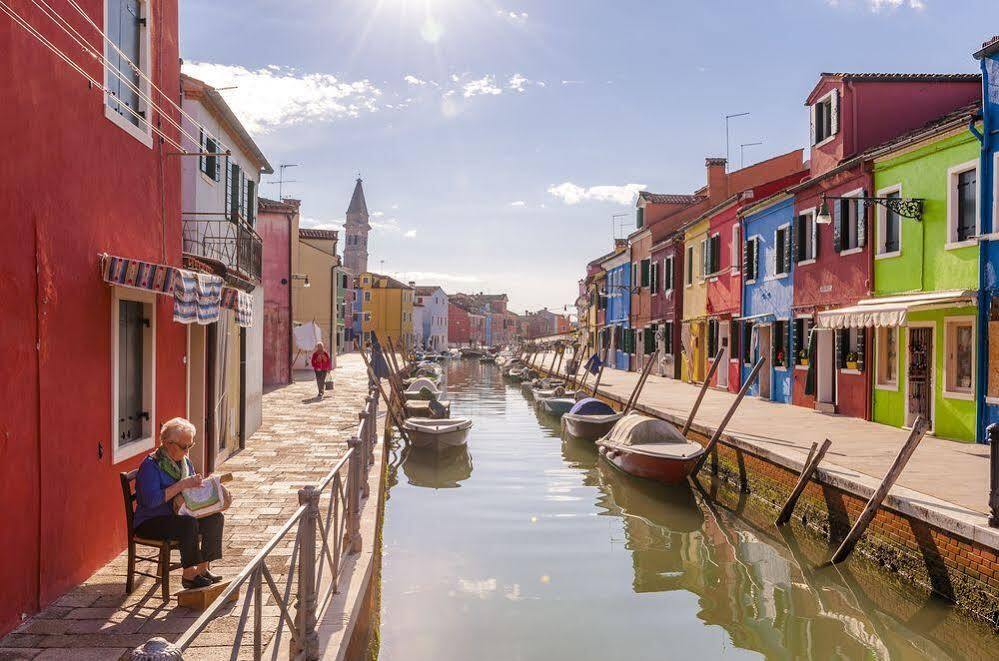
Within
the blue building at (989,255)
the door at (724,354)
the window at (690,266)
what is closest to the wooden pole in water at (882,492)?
the blue building at (989,255)

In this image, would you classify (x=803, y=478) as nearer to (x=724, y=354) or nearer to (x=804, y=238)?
(x=804, y=238)

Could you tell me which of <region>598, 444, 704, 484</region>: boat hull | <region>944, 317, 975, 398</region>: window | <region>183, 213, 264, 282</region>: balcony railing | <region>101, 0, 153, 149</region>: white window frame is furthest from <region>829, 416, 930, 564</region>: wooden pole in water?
<region>183, 213, 264, 282</region>: balcony railing

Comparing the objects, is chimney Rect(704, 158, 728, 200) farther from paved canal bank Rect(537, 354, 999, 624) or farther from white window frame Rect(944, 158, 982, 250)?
white window frame Rect(944, 158, 982, 250)

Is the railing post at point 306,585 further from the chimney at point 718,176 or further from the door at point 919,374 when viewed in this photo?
the chimney at point 718,176

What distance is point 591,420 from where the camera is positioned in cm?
1905

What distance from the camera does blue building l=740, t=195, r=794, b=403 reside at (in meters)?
19.6

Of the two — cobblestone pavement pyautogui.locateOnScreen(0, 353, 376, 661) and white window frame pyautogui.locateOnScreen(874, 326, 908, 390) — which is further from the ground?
white window frame pyautogui.locateOnScreen(874, 326, 908, 390)

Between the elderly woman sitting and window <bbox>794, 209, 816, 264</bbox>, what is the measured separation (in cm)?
1650

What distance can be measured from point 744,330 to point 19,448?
20.6 meters

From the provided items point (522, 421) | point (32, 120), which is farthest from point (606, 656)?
point (522, 421)

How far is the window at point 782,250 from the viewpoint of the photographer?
19.6m

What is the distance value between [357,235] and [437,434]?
82.2 meters

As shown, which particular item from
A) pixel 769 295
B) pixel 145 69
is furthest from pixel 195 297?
pixel 769 295

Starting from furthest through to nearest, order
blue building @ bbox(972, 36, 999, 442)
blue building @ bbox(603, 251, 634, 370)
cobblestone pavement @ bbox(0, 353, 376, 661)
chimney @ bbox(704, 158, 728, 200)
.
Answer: blue building @ bbox(603, 251, 634, 370), chimney @ bbox(704, 158, 728, 200), blue building @ bbox(972, 36, 999, 442), cobblestone pavement @ bbox(0, 353, 376, 661)
